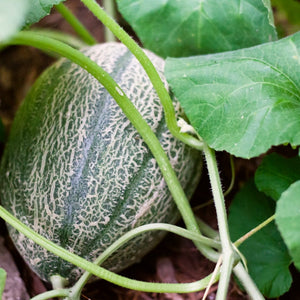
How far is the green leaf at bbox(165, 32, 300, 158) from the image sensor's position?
1076mm

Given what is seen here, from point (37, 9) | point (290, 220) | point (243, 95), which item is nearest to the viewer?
point (290, 220)

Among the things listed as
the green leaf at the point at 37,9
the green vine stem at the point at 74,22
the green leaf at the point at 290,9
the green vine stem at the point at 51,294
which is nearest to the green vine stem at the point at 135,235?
the green vine stem at the point at 51,294

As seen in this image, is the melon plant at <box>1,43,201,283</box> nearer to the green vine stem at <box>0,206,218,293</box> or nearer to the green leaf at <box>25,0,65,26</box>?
the green vine stem at <box>0,206,218,293</box>

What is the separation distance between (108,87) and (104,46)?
1.08 ft

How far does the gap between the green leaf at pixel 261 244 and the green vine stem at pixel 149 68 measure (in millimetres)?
319

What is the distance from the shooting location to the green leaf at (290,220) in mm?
893

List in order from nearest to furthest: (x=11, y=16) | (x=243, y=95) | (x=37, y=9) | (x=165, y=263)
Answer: (x=11, y=16)
(x=37, y=9)
(x=243, y=95)
(x=165, y=263)

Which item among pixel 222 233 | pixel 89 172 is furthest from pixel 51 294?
pixel 222 233

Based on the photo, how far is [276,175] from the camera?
4.23 feet

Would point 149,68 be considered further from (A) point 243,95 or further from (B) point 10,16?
(B) point 10,16

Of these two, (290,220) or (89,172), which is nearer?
(290,220)

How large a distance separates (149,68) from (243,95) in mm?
241

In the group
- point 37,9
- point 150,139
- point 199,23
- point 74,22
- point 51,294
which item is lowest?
point 51,294

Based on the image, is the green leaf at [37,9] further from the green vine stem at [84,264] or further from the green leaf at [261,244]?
the green leaf at [261,244]
